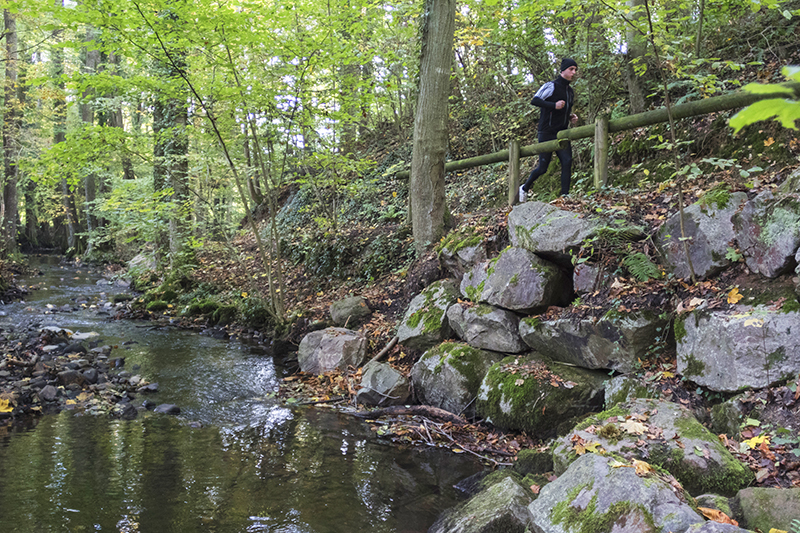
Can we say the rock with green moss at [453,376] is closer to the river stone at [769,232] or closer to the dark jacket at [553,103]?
Result: the river stone at [769,232]

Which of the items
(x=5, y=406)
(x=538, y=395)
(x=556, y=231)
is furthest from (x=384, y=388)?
(x=5, y=406)

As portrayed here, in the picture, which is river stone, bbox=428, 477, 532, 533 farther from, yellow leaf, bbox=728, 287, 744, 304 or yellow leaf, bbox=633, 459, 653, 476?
yellow leaf, bbox=728, 287, 744, 304

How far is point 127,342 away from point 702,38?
12261 millimetres

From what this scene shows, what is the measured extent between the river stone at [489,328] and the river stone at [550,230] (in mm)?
946

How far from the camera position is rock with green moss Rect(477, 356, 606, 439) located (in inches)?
198

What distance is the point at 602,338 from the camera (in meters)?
4.96

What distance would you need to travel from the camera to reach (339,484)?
14.9ft

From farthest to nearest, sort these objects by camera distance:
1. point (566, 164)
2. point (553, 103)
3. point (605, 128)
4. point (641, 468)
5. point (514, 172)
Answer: point (514, 172) < point (566, 164) < point (553, 103) < point (605, 128) < point (641, 468)

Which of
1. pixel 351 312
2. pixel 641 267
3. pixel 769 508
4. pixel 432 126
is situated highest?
pixel 432 126

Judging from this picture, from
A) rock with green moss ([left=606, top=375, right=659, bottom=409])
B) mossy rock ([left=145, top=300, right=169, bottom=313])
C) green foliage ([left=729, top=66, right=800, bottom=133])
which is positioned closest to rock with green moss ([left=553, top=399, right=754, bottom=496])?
rock with green moss ([left=606, top=375, right=659, bottom=409])

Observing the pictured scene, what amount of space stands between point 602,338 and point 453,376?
6.56ft

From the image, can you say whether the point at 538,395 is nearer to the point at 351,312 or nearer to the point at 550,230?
the point at 550,230

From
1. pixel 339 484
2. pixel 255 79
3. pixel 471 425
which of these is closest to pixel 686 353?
pixel 471 425

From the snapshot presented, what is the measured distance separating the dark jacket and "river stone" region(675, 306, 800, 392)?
12.5 feet
